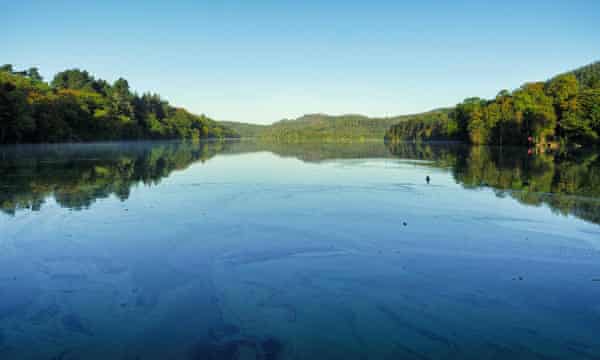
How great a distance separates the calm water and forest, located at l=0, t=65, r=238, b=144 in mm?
52197

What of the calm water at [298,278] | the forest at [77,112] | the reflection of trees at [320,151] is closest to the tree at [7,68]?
the forest at [77,112]

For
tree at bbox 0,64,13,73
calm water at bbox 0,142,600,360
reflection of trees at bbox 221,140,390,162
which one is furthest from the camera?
tree at bbox 0,64,13,73

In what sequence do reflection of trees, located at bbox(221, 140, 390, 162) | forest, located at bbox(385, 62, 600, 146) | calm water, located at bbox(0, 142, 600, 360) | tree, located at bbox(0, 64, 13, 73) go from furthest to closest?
tree, located at bbox(0, 64, 13, 73), forest, located at bbox(385, 62, 600, 146), reflection of trees, located at bbox(221, 140, 390, 162), calm water, located at bbox(0, 142, 600, 360)

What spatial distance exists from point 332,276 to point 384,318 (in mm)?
1724

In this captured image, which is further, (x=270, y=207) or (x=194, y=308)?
(x=270, y=207)

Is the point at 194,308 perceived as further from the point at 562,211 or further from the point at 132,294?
the point at 562,211

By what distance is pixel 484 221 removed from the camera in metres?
11.2

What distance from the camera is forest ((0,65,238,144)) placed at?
56000 millimetres

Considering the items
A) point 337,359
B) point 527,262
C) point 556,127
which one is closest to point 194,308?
point 337,359

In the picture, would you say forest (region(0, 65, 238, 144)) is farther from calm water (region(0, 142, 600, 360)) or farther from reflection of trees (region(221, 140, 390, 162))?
calm water (region(0, 142, 600, 360))

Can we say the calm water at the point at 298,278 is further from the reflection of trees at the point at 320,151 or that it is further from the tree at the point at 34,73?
the tree at the point at 34,73

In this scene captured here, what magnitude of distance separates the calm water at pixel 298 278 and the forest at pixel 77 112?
171ft

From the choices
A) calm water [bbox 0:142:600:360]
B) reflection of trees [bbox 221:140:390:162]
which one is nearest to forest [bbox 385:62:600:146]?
reflection of trees [bbox 221:140:390:162]

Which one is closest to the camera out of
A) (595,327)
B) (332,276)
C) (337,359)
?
(337,359)
